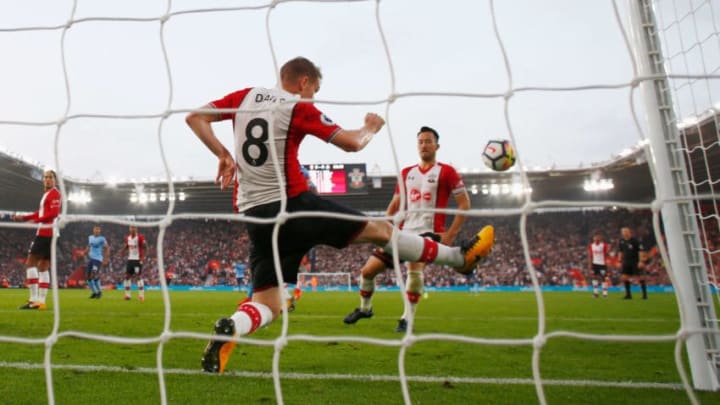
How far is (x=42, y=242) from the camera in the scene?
7.74 meters

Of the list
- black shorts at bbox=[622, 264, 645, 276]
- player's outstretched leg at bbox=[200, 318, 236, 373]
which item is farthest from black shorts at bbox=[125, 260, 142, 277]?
black shorts at bbox=[622, 264, 645, 276]

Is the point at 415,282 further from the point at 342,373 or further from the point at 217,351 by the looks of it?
the point at 217,351

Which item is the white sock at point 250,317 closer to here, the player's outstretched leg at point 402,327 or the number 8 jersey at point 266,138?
the number 8 jersey at point 266,138

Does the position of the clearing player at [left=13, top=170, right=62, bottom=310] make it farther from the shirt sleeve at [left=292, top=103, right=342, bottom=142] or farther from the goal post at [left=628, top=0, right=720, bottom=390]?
the goal post at [left=628, top=0, right=720, bottom=390]

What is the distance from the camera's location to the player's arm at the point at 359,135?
275 centimetres

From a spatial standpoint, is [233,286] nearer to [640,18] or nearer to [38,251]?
[38,251]

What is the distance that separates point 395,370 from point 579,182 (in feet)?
85.7

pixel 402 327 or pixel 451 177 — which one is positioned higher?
pixel 451 177

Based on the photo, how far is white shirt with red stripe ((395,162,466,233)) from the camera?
552cm

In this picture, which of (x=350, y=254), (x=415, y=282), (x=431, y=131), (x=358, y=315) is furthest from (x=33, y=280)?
(x=350, y=254)

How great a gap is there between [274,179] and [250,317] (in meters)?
0.79

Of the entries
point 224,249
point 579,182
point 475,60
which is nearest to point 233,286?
point 224,249

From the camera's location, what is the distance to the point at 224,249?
3028 centimetres

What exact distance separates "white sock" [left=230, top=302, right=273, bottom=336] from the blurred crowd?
22658 millimetres
